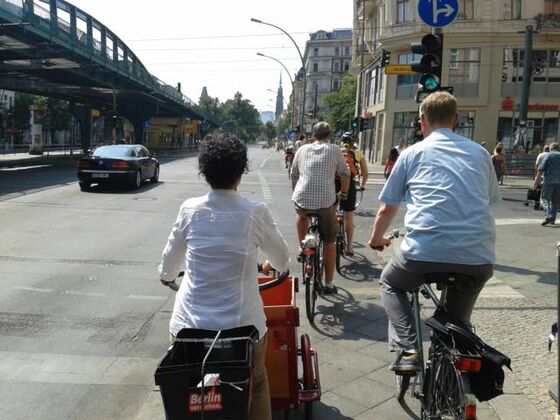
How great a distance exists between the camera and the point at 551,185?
39.4 feet

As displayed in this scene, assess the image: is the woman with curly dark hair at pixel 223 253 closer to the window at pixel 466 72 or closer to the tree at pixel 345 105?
the window at pixel 466 72

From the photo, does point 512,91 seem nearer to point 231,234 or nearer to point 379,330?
point 379,330

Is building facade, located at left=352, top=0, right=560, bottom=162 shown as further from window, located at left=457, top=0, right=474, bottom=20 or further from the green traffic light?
the green traffic light

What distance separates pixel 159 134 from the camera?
277 feet

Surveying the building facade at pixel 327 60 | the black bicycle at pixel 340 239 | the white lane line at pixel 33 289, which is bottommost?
the white lane line at pixel 33 289

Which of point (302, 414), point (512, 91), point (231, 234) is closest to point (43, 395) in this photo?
point (302, 414)

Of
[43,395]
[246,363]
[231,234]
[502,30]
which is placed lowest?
[43,395]

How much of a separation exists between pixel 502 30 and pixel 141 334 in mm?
35914

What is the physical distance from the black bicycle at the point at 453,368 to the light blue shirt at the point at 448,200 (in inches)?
5.8

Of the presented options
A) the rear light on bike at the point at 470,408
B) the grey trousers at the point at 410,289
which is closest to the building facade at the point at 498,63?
the grey trousers at the point at 410,289

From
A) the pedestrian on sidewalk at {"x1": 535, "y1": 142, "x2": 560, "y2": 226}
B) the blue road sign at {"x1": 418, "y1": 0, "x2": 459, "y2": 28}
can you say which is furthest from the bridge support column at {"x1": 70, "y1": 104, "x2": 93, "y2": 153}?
the blue road sign at {"x1": 418, "y1": 0, "x2": 459, "y2": 28}

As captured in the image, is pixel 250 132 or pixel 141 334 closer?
pixel 141 334

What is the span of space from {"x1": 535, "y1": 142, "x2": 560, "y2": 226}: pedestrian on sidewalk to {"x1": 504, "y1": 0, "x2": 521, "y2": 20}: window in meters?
26.4

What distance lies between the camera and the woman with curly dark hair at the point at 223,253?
2484 mm
